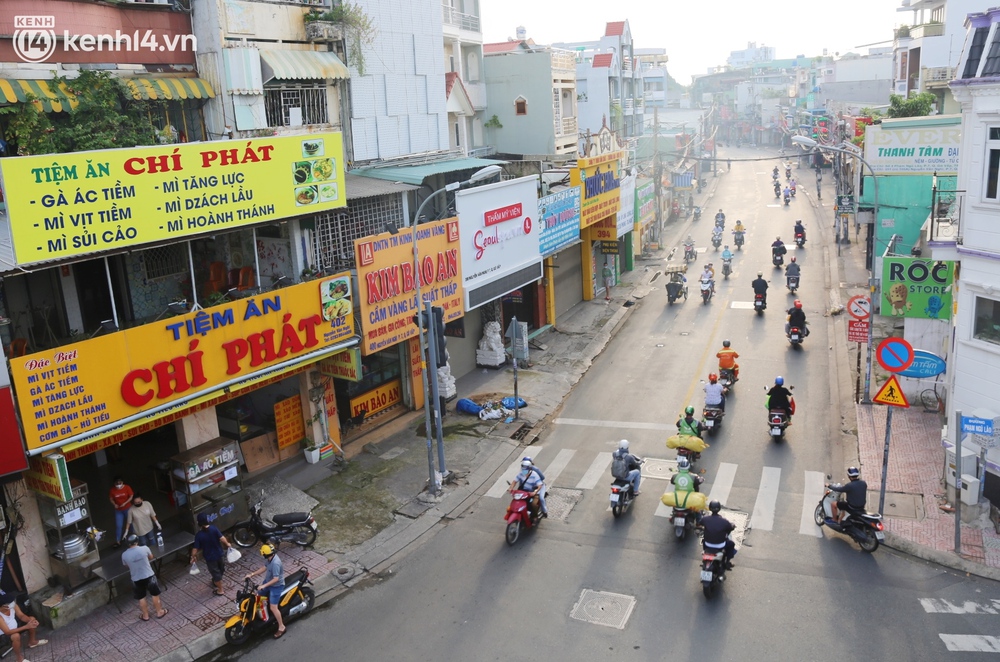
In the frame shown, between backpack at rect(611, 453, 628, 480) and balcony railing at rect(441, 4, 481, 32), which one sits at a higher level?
balcony railing at rect(441, 4, 481, 32)

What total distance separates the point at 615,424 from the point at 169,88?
13.7 meters

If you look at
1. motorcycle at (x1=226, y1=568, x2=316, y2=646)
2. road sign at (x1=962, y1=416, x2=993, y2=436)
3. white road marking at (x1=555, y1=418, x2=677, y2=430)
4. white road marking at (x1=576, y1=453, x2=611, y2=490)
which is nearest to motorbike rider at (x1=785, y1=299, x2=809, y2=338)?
white road marking at (x1=555, y1=418, x2=677, y2=430)

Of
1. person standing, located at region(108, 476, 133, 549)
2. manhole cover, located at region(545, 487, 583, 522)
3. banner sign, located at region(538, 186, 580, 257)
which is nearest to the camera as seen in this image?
person standing, located at region(108, 476, 133, 549)

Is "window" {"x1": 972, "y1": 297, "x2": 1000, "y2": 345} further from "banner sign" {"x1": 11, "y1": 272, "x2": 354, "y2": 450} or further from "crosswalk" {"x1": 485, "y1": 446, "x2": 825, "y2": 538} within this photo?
"banner sign" {"x1": 11, "y1": 272, "x2": 354, "y2": 450}

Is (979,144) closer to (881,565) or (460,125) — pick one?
(881,565)

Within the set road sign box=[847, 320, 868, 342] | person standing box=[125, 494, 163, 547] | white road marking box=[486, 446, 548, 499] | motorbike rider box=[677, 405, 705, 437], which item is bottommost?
white road marking box=[486, 446, 548, 499]

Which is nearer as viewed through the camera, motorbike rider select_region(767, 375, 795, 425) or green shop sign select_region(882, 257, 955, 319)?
motorbike rider select_region(767, 375, 795, 425)

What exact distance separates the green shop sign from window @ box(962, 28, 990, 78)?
6.89 metres

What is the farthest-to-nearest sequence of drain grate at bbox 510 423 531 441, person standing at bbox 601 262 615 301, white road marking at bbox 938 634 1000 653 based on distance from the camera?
person standing at bbox 601 262 615 301, drain grate at bbox 510 423 531 441, white road marking at bbox 938 634 1000 653

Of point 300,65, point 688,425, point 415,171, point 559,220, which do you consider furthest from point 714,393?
point 300,65

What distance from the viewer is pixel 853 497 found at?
15266 millimetres

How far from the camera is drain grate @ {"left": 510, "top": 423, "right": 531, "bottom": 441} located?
22.0 metres

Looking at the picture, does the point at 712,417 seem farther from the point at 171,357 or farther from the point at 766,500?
the point at 171,357

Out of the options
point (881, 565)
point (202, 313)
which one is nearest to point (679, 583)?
point (881, 565)
